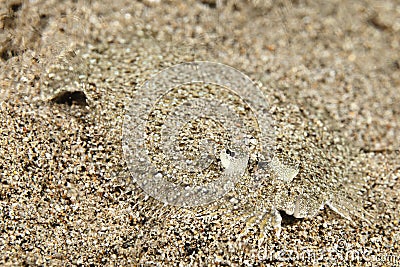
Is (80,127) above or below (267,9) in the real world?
below

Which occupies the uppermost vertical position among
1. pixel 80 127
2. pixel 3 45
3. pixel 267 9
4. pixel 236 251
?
Result: pixel 267 9

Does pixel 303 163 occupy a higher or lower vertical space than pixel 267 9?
lower

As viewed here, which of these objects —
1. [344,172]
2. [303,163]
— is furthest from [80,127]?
[344,172]

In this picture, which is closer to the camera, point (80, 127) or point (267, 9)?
point (80, 127)

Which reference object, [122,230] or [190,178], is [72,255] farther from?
[190,178]

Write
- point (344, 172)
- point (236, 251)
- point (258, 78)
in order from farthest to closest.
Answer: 1. point (258, 78)
2. point (344, 172)
3. point (236, 251)

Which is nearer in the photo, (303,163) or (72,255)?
(72,255)

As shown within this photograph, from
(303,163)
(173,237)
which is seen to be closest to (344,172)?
(303,163)

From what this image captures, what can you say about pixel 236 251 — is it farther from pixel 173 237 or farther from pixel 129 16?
pixel 129 16

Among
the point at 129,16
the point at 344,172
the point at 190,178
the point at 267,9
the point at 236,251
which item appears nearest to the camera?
the point at 236,251
